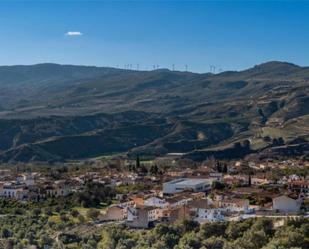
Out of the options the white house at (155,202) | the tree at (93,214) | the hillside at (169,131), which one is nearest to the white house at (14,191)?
the tree at (93,214)

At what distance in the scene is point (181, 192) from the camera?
50062mm

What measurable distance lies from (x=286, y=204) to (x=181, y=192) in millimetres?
12548

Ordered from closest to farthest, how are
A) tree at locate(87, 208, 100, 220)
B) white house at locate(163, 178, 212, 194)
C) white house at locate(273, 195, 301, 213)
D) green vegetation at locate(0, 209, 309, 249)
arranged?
green vegetation at locate(0, 209, 309, 249) < white house at locate(273, 195, 301, 213) < tree at locate(87, 208, 100, 220) < white house at locate(163, 178, 212, 194)

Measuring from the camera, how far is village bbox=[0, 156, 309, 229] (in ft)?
128

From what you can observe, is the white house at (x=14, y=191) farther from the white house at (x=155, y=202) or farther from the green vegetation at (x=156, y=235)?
the white house at (x=155, y=202)

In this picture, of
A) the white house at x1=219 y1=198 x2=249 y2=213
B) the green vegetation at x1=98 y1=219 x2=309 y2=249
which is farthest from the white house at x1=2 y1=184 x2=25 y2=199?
the white house at x1=219 y1=198 x2=249 y2=213

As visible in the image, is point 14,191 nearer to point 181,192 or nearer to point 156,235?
point 181,192

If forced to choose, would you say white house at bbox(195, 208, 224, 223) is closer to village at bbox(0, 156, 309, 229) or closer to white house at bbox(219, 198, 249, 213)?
village at bbox(0, 156, 309, 229)

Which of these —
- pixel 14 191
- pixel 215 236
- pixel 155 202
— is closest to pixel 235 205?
pixel 155 202

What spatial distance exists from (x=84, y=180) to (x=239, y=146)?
154ft

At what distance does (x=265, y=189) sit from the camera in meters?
48.1

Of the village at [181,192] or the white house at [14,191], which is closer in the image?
the village at [181,192]

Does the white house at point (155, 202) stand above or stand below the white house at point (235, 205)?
below

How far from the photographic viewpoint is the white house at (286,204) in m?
38.8
